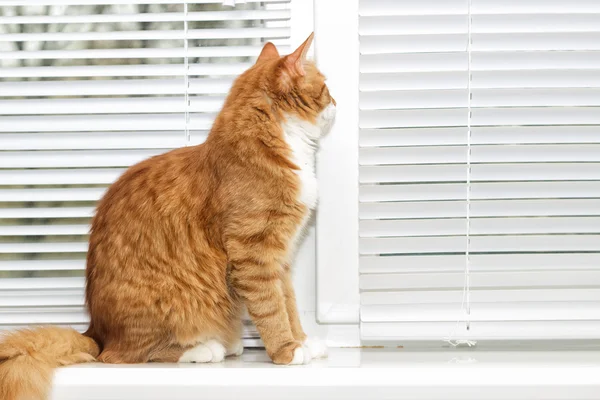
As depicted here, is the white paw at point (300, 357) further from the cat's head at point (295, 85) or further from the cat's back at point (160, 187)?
the cat's head at point (295, 85)

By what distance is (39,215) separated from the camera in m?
1.64

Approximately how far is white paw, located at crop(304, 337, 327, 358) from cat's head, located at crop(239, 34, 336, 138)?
457mm

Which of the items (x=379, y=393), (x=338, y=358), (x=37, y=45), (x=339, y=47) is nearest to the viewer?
(x=379, y=393)

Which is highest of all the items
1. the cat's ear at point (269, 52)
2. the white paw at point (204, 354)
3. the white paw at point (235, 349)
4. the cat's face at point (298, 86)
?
the cat's ear at point (269, 52)

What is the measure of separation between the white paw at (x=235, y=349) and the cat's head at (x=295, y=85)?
1.66 feet

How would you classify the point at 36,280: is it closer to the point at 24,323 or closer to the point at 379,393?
the point at 24,323

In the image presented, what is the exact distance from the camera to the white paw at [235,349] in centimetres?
156

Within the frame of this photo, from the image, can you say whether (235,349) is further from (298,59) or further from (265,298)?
(298,59)

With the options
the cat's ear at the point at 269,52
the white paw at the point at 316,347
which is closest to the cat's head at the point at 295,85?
the cat's ear at the point at 269,52

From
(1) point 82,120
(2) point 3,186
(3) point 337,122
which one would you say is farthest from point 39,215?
(3) point 337,122

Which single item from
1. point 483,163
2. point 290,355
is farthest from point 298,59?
point 290,355

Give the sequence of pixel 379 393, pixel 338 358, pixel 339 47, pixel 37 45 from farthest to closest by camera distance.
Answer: pixel 37 45 → pixel 339 47 → pixel 338 358 → pixel 379 393

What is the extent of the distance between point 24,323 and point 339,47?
97 centimetres

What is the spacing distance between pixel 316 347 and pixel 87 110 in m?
0.75
